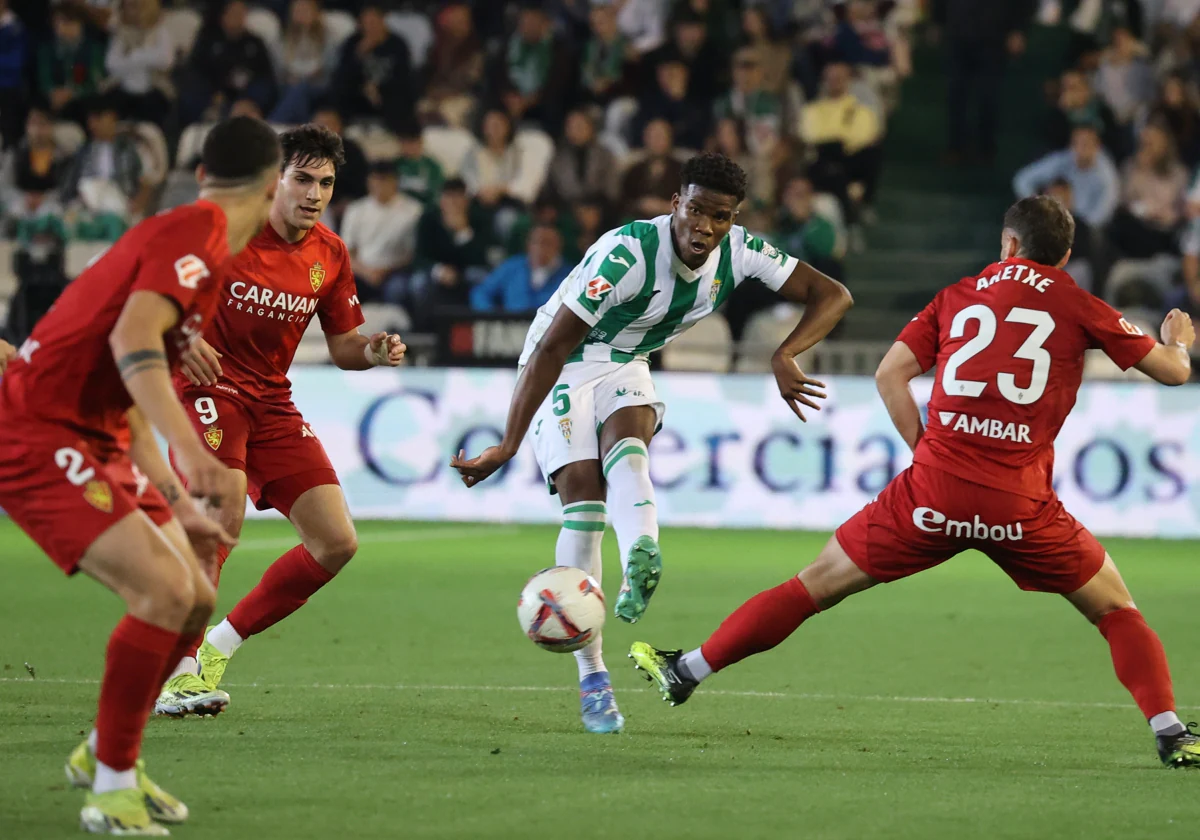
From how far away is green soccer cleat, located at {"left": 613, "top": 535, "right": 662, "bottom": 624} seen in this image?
6426 millimetres

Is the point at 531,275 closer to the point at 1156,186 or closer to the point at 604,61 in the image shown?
the point at 604,61

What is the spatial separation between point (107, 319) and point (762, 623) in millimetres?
2791

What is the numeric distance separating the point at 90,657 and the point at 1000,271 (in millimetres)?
4629

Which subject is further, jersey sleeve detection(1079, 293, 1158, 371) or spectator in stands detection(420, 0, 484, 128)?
spectator in stands detection(420, 0, 484, 128)

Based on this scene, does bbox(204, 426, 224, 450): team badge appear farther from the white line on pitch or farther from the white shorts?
the white shorts

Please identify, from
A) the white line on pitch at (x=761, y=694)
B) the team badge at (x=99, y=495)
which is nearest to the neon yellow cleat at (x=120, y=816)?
the team badge at (x=99, y=495)

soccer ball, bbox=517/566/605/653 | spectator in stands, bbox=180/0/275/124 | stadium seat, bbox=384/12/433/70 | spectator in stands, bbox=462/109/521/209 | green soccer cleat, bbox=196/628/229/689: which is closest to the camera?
soccer ball, bbox=517/566/605/653

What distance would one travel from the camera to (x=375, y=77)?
19.6 metres

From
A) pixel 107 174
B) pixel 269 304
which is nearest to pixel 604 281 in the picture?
pixel 269 304

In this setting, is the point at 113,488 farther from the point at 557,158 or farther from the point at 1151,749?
the point at 557,158

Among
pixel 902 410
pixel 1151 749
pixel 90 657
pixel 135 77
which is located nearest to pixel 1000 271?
pixel 902 410

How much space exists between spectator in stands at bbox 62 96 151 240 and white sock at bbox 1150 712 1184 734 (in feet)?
45.8

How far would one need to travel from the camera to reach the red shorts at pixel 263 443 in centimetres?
726

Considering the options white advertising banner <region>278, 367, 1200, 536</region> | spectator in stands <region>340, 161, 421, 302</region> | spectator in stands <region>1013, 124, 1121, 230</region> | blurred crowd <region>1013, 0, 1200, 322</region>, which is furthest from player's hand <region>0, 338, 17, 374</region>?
spectator in stands <region>1013, 124, 1121, 230</region>
